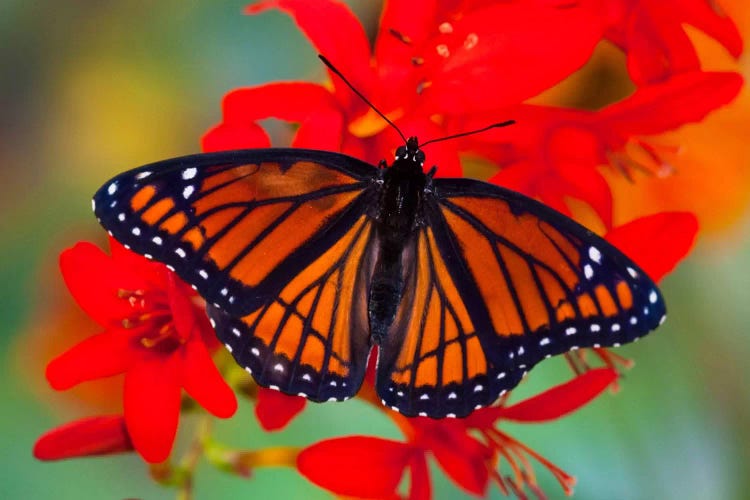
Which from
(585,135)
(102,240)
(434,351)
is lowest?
(102,240)

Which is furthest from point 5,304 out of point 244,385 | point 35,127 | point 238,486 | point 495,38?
point 495,38

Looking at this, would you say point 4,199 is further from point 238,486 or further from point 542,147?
point 542,147

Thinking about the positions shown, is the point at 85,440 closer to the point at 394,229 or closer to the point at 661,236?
the point at 394,229

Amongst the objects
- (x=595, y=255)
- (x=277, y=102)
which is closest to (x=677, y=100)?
(x=595, y=255)

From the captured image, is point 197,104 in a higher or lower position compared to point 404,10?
lower

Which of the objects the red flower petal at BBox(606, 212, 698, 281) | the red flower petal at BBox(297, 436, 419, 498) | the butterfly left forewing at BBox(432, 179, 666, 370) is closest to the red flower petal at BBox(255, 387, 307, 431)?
the red flower petal at BBox(297, 436, 419, 498)

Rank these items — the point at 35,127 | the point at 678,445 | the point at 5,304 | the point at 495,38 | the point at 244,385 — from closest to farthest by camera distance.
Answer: the point at 495,38, the point at 244,385, the point at 678,445, the point at 5,304, the point at 35,127
